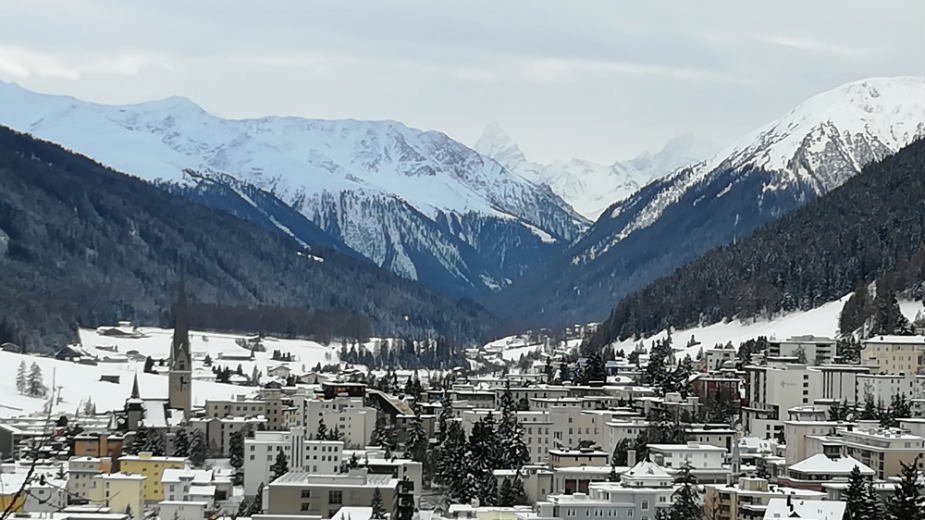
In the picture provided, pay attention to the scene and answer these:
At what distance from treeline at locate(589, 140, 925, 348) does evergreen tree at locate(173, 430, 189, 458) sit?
70.4 meters

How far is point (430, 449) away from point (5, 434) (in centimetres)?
2335

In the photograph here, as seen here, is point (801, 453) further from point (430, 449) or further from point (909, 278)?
point (909, 278)

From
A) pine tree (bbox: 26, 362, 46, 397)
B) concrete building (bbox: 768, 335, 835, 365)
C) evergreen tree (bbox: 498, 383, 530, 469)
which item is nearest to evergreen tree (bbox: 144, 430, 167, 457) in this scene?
evergreen tree (bbox: 498, 383, 530, 469)

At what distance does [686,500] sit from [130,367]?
9211cm

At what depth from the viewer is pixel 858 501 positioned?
188 ft

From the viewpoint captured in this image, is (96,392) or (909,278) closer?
(96,392)

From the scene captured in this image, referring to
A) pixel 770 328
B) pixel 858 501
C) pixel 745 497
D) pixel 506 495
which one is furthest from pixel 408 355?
pixel 858 501

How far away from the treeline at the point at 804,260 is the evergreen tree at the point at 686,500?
82.0 m

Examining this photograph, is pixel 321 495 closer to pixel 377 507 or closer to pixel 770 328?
pixel 377 507

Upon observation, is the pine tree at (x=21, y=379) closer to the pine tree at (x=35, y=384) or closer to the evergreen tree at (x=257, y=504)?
the pine tree at (x=35, y=384)

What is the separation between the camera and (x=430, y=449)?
277 ft

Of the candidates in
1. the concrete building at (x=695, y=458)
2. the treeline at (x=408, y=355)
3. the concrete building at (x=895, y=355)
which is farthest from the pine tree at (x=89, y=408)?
the treeline at (x=408, y=355)

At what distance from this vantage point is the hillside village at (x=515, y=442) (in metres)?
65.1

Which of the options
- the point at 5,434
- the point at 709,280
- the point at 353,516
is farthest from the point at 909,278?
the point at 353,516
